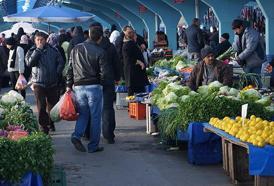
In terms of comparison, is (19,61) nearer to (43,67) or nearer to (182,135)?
(43,67)

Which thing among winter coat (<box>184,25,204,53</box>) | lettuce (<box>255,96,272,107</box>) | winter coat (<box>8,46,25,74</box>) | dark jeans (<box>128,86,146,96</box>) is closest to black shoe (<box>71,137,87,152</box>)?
lettuce (<box>255,96,272,107</box>)

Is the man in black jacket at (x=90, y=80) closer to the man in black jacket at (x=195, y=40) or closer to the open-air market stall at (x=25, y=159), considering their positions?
the open-air market stall at (x=25, y=159)

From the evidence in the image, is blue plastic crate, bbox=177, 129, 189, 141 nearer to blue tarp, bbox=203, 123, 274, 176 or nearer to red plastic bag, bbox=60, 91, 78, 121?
red plastic bag, bbox=60, 91, 78, 121

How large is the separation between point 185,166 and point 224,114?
88 centimetres

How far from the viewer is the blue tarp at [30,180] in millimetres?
→ 5723

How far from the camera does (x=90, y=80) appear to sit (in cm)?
938

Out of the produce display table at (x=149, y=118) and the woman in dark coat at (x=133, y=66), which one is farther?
the woman in dark coat at (x=133, y=66)

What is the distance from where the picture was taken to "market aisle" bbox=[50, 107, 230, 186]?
7.78 meters

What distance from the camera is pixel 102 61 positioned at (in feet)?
30.8

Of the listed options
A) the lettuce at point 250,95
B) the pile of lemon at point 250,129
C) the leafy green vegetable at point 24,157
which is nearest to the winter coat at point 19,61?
the lettuce at point 250,95

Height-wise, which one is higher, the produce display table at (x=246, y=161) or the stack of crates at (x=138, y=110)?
the stack of crates at (x=138, y=110)

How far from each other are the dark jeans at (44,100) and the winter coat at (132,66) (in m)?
1.93

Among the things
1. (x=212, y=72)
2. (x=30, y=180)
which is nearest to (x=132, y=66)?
(x=212, y=72)

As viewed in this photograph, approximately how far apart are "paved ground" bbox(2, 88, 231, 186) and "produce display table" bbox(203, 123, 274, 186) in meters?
0.20
